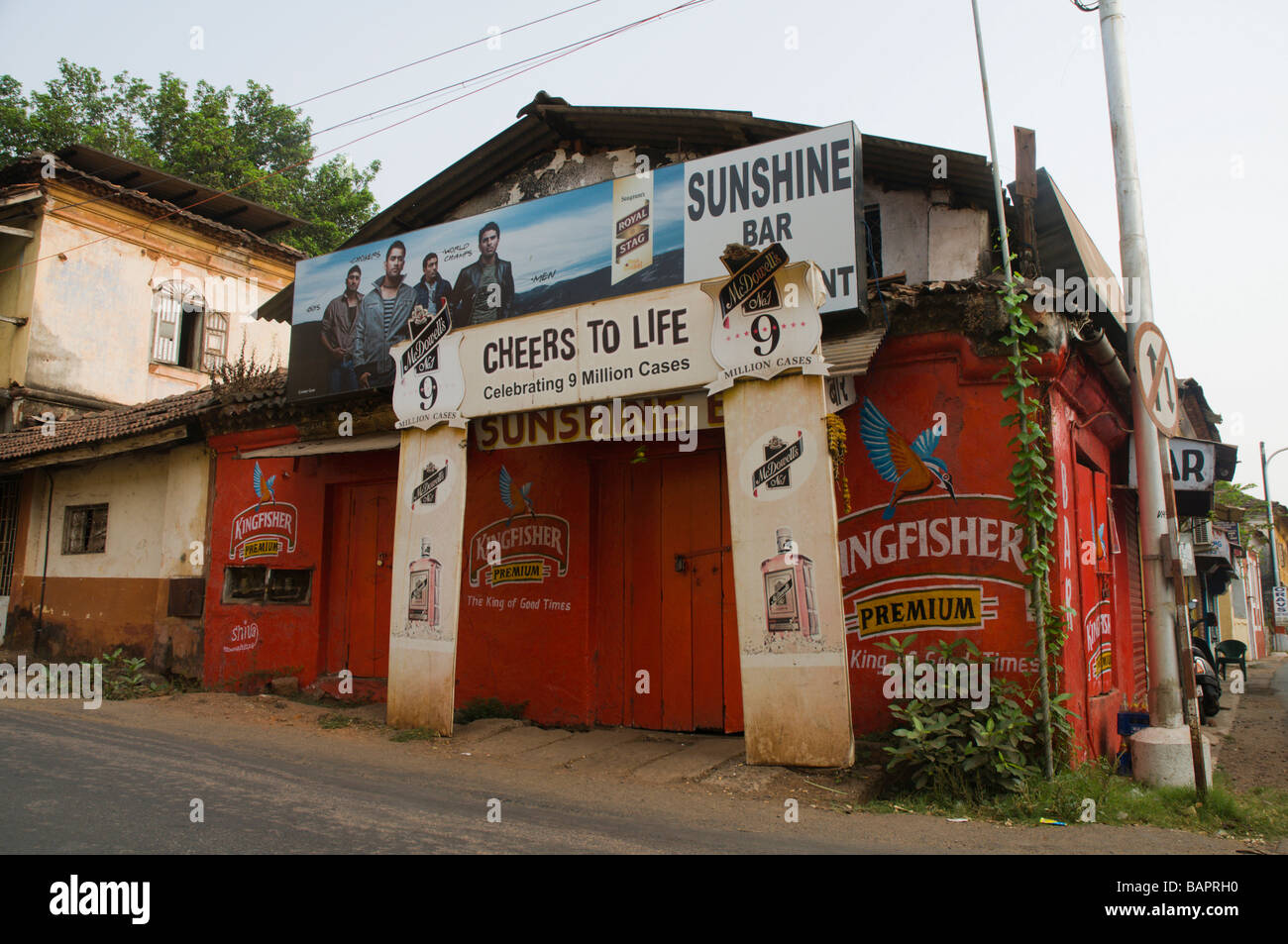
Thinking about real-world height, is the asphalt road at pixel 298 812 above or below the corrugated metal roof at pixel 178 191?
below

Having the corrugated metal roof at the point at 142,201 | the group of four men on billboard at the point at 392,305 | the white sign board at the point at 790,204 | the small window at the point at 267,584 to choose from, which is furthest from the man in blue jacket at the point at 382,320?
the corrugated metal roof at the point at 142,201

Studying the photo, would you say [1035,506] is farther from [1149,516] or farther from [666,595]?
[666,595]

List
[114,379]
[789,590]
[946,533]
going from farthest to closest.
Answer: [114,379] < [946,533] < [789,590]

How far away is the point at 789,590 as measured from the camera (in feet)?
21.5

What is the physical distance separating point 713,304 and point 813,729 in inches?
132

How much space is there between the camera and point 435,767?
23.7 feet

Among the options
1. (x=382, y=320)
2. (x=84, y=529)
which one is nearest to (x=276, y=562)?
(x=382, y=320)

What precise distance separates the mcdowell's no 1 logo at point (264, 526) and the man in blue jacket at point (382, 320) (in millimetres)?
2164

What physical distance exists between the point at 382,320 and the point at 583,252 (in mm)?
2936

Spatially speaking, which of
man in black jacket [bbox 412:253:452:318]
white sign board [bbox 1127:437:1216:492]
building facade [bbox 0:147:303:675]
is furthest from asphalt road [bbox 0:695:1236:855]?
building facade [bbox 0:147:303:675]

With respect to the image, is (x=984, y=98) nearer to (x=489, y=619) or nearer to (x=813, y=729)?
(x=813, y=729)

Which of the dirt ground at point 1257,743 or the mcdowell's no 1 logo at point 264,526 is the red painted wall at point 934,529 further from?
the mcdowell's no 1 logo at point 264,526

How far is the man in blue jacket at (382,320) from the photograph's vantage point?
10.8 metres
